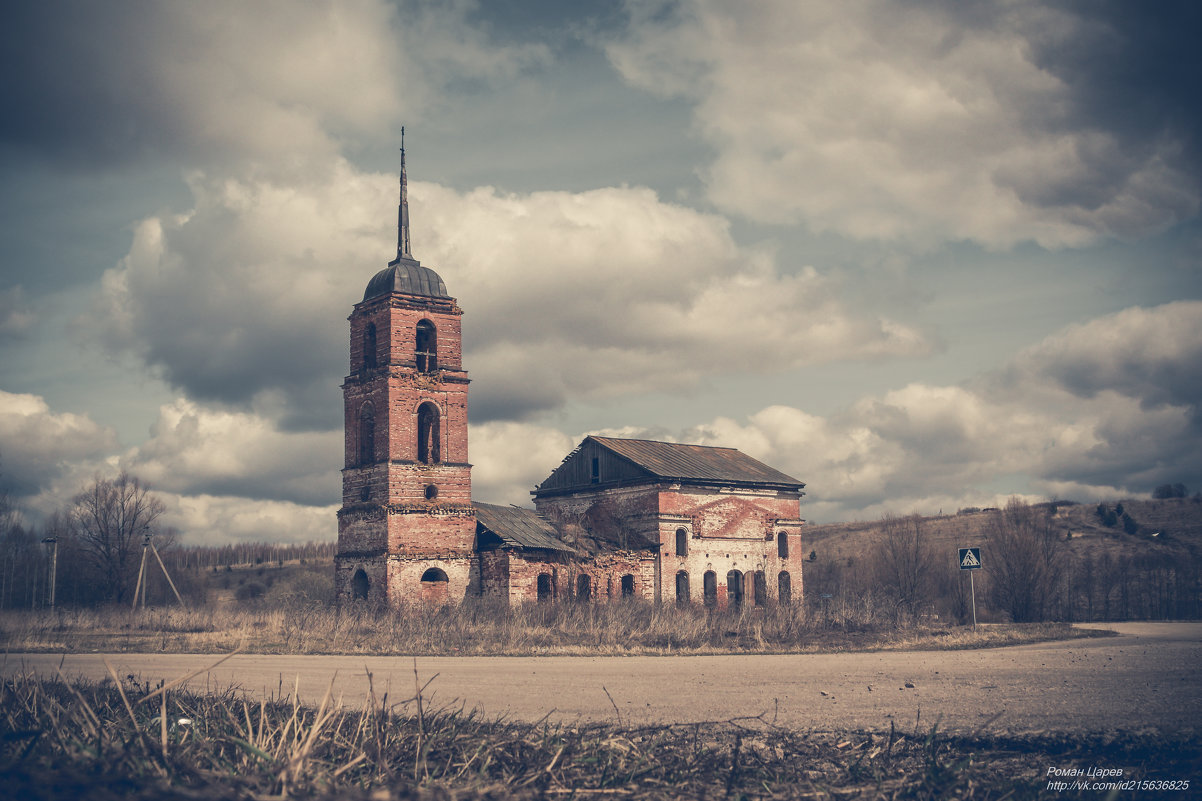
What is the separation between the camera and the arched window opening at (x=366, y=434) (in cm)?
3300

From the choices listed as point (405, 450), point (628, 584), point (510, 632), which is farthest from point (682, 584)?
point (510, 632)

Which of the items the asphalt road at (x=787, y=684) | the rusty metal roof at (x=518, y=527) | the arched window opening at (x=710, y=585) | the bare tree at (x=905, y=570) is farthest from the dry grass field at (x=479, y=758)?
the bare tree at (x=905, y=570)

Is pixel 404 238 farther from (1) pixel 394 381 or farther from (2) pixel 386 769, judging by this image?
(2) pixel 386 769

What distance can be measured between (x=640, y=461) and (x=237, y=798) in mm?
35010

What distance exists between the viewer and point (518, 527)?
34062 mm

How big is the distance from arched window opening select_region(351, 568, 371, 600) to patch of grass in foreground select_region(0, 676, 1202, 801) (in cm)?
2375

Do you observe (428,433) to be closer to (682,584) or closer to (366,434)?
(366,434)

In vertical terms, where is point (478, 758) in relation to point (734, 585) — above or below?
above

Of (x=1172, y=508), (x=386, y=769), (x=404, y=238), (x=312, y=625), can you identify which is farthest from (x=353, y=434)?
(x=1172, y=508)

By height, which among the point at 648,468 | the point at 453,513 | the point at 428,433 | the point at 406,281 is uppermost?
the point at 406,281

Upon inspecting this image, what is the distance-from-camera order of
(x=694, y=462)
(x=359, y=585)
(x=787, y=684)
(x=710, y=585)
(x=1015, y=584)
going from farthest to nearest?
(x=694, y=462)
(x=710, y=585)
(x=1015, y=584)
(x=359, y=585)
(x=787, y=684)

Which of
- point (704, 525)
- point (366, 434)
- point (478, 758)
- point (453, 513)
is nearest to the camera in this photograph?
point (478, 758)

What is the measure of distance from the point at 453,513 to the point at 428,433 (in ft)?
10.8

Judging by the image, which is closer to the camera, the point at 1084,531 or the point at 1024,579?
the point at 1024,579
